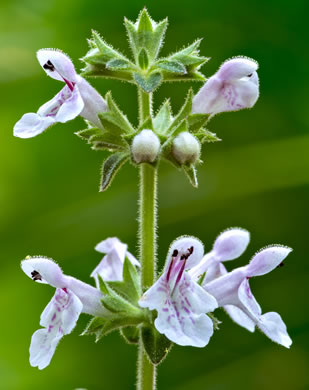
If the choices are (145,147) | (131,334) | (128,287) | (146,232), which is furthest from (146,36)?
(131,334)

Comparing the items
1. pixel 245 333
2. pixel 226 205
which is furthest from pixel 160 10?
pixel 245 333

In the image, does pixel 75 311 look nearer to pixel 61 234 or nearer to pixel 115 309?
pixel 115 309

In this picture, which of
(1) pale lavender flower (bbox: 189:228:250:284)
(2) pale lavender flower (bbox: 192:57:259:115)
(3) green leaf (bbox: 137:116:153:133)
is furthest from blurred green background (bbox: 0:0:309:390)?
(3) green leaf (bbox: 137:116:153:133)

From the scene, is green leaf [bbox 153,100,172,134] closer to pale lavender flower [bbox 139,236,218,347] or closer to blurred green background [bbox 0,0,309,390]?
pale lavender flower [bbox 139,236,218,347]

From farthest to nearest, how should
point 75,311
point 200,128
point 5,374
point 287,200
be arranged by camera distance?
point 287,200, point 5,374, point 200,128, point 75,311

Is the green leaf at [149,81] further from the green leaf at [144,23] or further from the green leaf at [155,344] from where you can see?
the green leaf at [155,344]

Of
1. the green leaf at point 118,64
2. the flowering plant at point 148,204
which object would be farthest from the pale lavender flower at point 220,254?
the green leaf at point 118,64

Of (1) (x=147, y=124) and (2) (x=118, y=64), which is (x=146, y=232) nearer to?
(1) (x=147, y=124)
